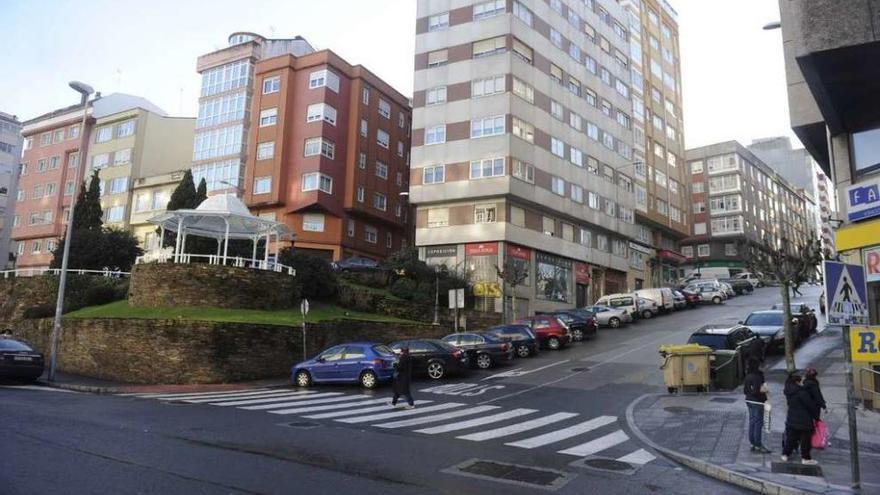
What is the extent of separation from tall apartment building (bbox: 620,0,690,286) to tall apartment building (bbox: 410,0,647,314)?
42.9 ft

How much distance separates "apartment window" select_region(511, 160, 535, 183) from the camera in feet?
138

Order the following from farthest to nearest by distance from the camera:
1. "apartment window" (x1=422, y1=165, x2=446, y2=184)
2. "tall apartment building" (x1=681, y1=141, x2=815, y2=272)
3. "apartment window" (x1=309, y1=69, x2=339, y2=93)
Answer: "tall apartment building" (x1=681, y1=141, x2=815, y2=272) → "apartment window" (x1=309, y1=69, x2=339, y2=93) → "apartment window" (x1=422, y1=165, x2=446, y2=184)

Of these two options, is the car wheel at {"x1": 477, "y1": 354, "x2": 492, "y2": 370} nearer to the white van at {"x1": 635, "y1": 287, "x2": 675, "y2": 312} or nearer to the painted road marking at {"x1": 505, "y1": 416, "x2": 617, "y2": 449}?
the painted road marking at {"x1": 505, "y1": 416, "x2": 617, "y2": 449}

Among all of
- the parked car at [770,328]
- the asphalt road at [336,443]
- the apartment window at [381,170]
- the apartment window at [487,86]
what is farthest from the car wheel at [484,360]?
the apartment window at [381,170]

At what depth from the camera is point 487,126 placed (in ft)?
141

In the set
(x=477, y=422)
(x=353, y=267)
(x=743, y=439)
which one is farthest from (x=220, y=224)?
(x=743, y=439)

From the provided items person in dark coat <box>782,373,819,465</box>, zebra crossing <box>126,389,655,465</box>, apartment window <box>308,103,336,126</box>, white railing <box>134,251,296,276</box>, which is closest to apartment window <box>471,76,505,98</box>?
apartment window <box>308,103,336,126</box>

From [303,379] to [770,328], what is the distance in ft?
55.3

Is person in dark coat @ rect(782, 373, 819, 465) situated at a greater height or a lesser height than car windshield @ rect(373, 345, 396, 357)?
lesser

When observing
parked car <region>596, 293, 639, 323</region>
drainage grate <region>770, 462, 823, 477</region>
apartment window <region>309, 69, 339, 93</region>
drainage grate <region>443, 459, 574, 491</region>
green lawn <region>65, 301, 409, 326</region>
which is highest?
apartment window <region>309, 69, 339, 93</region>

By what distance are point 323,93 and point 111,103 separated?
3446 centimetres

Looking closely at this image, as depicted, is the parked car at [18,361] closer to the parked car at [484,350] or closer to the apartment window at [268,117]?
the parked car at [484,350]

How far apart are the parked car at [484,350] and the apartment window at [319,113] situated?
3019 cm

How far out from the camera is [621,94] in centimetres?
5894
